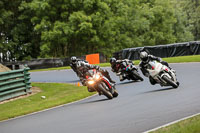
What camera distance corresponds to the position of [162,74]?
14680 millimetres

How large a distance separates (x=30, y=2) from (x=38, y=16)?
3595 mm

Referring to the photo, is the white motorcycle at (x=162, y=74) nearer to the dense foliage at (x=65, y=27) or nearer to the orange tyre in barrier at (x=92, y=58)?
the orange tyre in barrier at (x=92, y=58)

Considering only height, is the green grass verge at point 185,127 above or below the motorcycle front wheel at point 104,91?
above

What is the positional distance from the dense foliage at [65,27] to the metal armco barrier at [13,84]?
120 feet

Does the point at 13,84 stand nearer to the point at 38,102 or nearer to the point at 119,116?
the point at 38,102

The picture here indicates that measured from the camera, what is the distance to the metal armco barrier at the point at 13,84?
17812 millimetres

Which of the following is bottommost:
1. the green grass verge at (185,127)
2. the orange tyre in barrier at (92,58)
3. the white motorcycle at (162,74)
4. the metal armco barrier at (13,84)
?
the orange tyre in barrier at (92,58)

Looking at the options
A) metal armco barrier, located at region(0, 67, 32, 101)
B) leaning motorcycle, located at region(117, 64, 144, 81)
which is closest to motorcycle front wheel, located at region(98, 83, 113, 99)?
metal armco barrier, located at region(0, 67, 32, 101)

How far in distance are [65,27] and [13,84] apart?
1525 inches

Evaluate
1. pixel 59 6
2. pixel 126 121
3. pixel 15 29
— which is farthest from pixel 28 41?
pixel 126 121

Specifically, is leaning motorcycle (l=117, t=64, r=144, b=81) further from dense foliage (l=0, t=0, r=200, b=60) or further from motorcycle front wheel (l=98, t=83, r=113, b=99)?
dense foliage (l=0, t=0, r=200, b=60)

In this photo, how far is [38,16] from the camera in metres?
60.4

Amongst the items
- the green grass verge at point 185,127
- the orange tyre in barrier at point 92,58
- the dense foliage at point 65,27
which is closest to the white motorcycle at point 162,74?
the green grass verge at point 185,127

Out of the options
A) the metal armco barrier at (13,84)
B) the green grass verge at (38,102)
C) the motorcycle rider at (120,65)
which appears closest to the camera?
the green grass verge at (38,102)
